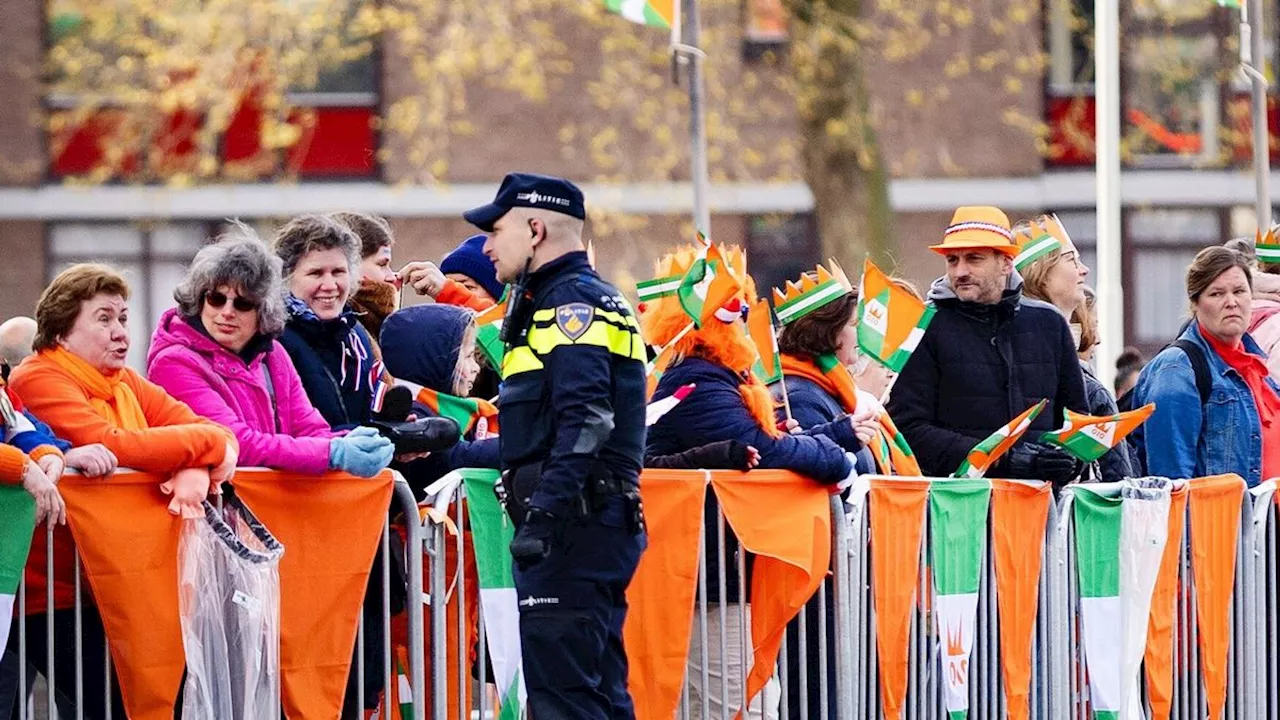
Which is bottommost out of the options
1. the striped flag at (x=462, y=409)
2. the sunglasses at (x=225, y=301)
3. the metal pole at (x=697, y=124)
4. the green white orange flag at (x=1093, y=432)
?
the green white orange flag at (x=1093, y=432)

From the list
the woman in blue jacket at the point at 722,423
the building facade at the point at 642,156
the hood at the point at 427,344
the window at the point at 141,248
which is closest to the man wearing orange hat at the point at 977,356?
the woman in blue jacket at the point at 722,423

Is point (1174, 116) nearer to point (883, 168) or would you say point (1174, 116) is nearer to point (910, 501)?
point (883, 168)

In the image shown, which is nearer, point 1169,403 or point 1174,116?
point 1169,403

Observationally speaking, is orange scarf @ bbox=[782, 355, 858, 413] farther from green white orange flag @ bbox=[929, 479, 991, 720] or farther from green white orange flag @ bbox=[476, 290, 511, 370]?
green white orange flag @ bbox=[476, 290, 511, 370]

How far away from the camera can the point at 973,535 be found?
7238 mm

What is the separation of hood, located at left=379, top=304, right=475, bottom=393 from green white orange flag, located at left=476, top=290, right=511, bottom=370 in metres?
0.07

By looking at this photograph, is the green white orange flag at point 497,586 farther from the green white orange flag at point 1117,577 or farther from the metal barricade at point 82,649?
the green white orange flag at point 1117,577

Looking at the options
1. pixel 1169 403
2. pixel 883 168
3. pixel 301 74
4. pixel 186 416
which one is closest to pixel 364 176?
pixel 301 74

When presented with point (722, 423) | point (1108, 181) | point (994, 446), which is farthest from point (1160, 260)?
point (722, 423)

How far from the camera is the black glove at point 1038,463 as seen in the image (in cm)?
756

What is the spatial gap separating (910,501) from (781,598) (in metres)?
0.65

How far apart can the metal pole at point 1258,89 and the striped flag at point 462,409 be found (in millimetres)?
6599

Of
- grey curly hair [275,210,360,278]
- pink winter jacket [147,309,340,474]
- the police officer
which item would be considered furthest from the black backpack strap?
pink winter jacket [147,309,340,474]

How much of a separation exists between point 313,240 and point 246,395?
0.71 m
